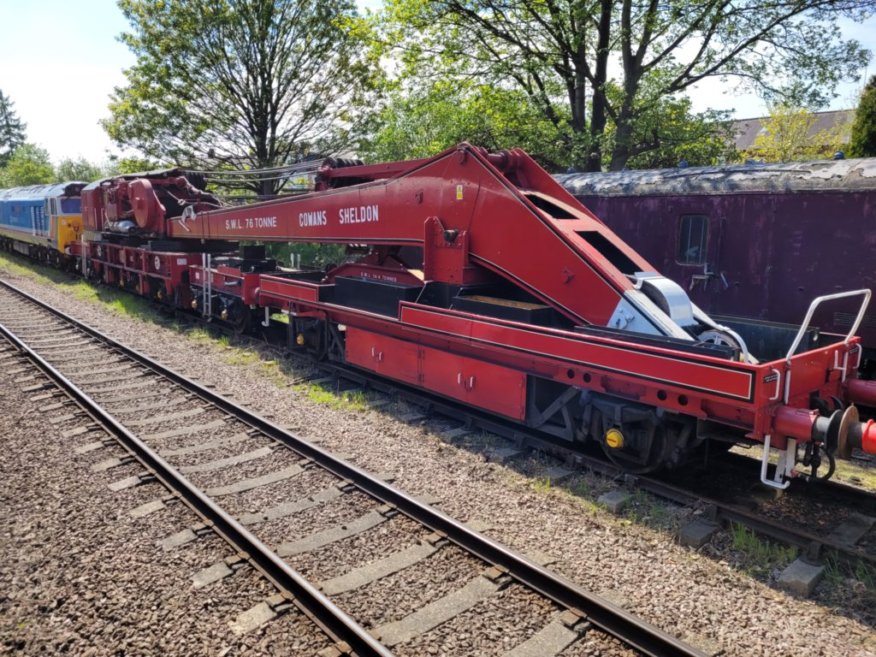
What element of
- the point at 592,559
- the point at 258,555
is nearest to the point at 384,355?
the point at 258,555

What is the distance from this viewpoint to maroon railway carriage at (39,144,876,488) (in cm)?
477

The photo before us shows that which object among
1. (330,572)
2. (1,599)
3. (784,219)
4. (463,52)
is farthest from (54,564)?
(463,52)

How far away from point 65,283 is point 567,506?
64.5 ft

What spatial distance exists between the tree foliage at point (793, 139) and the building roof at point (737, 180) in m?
18.9

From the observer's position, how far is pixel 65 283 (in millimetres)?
19906

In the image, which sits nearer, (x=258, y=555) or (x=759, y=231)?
(x=258, y=555)

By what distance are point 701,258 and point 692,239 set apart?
1.06ft

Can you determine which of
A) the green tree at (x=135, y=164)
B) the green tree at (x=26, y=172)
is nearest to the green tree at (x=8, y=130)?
the green tree at (x=26, y=172)

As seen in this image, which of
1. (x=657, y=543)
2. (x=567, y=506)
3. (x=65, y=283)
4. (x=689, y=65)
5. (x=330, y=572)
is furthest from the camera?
(x=65, y=283)

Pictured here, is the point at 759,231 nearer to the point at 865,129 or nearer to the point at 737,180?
the point at 737,180

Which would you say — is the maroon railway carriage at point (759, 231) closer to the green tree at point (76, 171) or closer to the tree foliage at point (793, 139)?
the tree foliage at point (793, 139)

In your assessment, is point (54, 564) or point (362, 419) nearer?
point (54, 564)

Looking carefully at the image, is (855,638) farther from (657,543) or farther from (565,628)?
(565,628)

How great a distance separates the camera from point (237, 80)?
20938 millimetres
